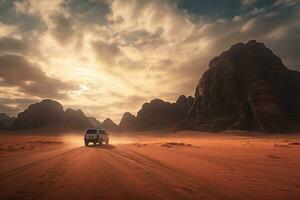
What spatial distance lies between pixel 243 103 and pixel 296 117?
13.0 m

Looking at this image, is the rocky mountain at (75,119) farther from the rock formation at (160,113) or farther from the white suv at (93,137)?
the white suv at (93,137)

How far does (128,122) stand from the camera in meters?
163

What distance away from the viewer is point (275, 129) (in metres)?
63.4

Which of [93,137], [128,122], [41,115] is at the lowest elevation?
→ [93,137]

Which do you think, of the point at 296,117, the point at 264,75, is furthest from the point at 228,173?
the point at 264,75

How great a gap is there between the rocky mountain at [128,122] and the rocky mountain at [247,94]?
71720 mm

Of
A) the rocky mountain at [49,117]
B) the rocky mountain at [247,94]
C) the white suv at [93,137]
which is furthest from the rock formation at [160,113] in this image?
the white suv at [93,137]

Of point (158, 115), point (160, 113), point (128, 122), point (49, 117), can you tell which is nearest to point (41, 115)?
point (49, 117)

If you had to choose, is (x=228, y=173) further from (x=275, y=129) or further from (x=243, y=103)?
(x=243, y=103)

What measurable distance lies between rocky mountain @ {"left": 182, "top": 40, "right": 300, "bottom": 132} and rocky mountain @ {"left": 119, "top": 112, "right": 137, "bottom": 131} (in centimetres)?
7172

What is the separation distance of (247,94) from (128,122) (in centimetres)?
9618

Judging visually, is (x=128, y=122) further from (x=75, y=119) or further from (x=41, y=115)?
(x=41, y=115)

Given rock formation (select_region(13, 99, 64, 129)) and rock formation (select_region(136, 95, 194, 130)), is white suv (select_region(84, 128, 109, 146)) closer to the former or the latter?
rock formation (select_region(136, 95, 194, 130))

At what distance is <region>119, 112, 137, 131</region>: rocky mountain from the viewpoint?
158 metres
